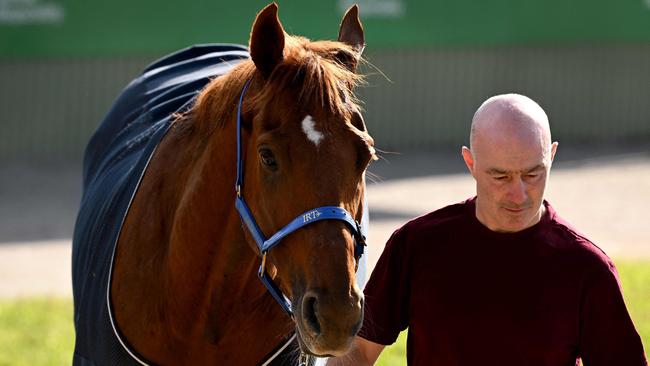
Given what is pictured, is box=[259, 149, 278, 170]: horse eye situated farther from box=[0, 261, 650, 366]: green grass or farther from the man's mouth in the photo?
box=[0, 261, 650, 366]: green grass

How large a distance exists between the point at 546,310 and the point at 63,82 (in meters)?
9.40

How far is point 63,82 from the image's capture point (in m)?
11.8

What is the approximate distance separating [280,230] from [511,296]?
628 mm

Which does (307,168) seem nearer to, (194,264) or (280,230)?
(280,230)

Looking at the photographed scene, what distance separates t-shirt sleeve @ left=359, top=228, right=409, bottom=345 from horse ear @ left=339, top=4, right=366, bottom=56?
26.7 inches

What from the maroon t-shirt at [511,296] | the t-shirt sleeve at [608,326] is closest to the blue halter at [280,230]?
the maroon t-shirt at [511,296]

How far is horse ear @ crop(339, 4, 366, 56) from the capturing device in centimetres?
364

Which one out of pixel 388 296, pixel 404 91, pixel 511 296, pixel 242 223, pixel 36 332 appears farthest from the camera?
pixel 404 91

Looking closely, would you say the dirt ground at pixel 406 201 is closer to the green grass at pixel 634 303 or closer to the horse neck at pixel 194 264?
the green grass at pixel 634 303

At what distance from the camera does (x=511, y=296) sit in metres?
3.05

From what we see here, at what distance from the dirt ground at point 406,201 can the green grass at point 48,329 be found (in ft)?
1.64

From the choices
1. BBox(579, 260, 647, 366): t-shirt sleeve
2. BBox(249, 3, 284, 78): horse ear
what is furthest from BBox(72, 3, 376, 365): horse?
BBox(579, 260, 647, 366): t-shirt sleeve

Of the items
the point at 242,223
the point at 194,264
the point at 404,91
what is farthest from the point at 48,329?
the point at 404,91

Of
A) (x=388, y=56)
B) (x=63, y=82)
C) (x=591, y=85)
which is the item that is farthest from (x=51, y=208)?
(x=591, y=85)
